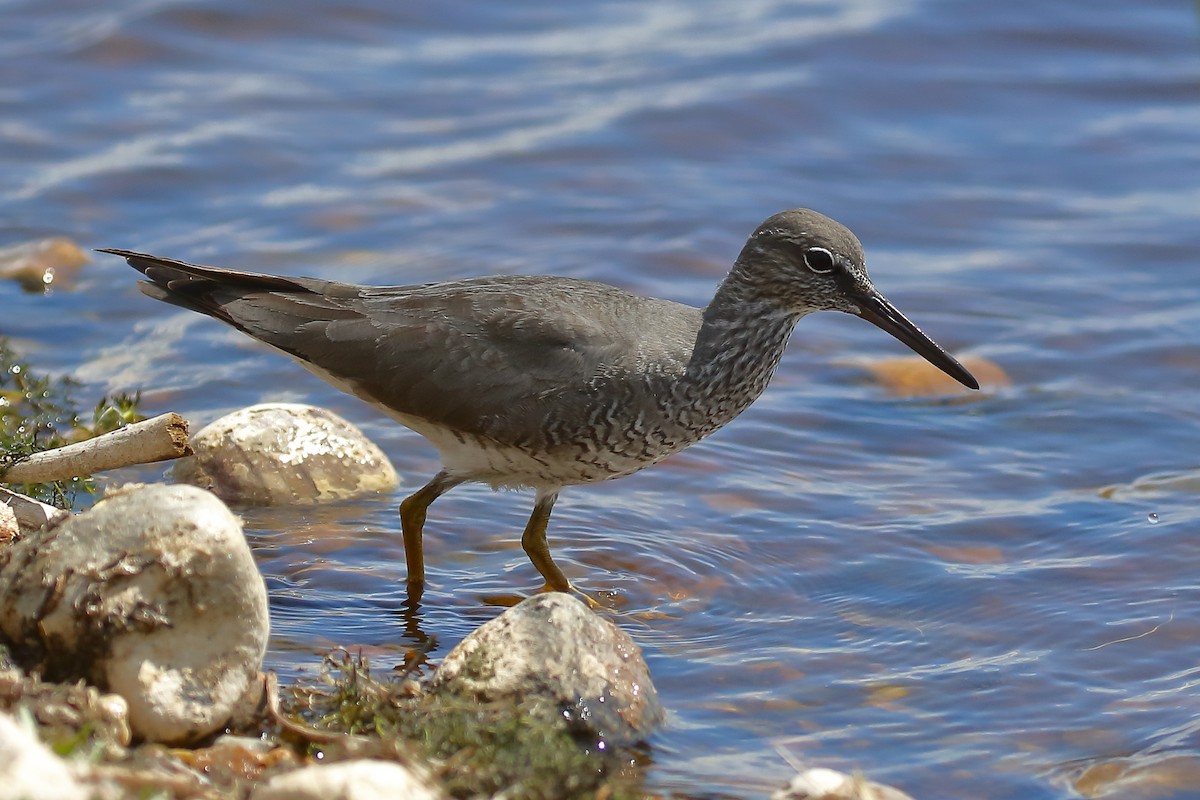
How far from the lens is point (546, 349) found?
6316mm

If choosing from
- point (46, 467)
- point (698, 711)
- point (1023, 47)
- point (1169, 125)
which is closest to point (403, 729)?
point (698, 711)

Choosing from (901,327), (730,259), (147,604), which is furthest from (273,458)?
(730,259)

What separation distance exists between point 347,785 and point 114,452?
204 centimetres

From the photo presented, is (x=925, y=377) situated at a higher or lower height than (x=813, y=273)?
lower

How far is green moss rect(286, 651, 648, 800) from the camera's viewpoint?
14.4 feet

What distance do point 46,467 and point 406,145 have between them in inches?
274

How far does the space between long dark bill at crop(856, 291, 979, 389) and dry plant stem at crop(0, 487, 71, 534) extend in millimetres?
3312

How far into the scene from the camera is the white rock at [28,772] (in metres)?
3.20

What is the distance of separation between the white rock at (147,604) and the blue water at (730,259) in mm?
1201

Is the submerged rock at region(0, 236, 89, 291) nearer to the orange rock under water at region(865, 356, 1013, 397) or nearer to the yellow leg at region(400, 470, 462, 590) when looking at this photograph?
the yellow leg at region(400, 470, 462, 590)

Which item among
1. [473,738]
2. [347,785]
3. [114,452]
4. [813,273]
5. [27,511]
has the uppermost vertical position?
[813,273]

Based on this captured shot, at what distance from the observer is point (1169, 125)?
12234 millimetres

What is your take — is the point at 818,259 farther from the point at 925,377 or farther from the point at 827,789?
the point at 925,377

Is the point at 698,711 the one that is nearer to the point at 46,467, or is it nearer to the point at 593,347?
the point at 593,347
